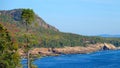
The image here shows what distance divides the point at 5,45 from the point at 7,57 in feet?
5.41

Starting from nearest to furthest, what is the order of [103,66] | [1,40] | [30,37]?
[30,37], [1,40], [103,66]

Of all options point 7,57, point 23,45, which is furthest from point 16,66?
point 23,45

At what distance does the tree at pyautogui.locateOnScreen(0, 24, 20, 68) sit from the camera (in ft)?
158

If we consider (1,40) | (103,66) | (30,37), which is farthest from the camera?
(103,66)

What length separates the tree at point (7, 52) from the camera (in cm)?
4812

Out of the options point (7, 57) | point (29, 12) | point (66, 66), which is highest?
point (29, 12)

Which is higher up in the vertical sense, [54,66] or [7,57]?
[7,57]

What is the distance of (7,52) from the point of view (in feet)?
160

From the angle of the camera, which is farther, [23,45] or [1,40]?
[1,40]

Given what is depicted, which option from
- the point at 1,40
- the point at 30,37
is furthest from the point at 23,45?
the point at 1,40

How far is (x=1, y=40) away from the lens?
Result: 48.0 meters

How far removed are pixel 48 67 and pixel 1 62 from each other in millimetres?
119617

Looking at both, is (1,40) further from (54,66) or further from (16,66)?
(54,66)

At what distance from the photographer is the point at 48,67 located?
167m
